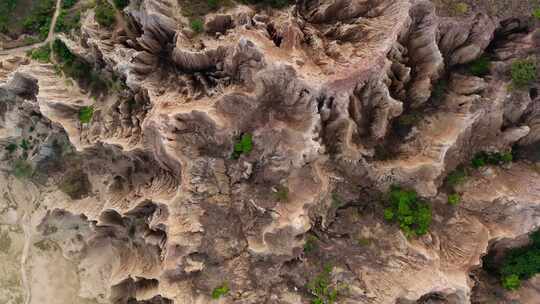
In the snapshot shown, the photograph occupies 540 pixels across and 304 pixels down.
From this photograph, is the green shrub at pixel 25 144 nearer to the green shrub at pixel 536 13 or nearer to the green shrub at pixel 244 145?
the green shrub at pixel 244 145

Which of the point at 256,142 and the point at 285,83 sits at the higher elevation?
the point at 285,83

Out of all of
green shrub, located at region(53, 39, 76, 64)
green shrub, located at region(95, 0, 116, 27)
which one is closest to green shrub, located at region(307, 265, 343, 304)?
green shrub, located at region(95, 0, 116, 27)

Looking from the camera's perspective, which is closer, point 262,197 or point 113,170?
point 262,197

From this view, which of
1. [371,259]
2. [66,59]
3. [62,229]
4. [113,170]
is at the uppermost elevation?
[66,59]

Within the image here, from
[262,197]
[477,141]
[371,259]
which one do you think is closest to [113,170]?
[262,197]

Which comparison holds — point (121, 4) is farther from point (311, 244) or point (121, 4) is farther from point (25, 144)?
point (311, 244)

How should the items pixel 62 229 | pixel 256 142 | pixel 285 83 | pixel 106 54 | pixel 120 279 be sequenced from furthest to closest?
pixel 62 229, pixel 120 279, pixel 106 54, pixel 256 142, pixel 285 83

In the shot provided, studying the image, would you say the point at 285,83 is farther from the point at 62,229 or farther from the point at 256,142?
the point at 62,229
